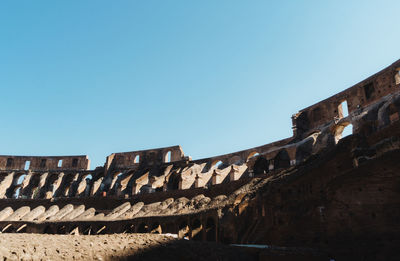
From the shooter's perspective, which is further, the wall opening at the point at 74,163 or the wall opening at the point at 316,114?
the wall opening at the point at 74,163

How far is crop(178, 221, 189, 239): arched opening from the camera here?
22016 mm

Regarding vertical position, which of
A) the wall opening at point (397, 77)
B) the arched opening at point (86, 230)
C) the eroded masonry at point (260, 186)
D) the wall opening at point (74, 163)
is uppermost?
the wall opening at point (397, 77)

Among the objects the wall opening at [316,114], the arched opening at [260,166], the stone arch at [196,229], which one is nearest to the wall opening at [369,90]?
the wall opening at [316,114]

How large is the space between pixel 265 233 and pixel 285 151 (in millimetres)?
13628

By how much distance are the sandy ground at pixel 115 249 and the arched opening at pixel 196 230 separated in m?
7.28

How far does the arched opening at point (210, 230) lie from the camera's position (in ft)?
67.7

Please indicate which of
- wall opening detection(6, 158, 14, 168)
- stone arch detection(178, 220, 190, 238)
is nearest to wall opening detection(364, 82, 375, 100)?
stone arch detection(178, 220, 190, 238)

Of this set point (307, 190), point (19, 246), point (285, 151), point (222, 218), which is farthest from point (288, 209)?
point (285, 151)

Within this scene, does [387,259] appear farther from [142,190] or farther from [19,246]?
[142,190]

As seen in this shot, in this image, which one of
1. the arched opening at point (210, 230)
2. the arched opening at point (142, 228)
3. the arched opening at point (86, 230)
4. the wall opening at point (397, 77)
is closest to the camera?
the arched opening at point (210, 230)

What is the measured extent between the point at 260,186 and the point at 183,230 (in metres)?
6.41

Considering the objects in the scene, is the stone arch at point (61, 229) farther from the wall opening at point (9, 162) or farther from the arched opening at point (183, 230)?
the wall opening at point (9, 162)

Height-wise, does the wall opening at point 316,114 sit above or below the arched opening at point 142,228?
above

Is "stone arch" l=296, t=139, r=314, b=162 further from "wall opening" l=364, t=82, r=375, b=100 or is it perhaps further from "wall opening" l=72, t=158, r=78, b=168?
"wall opening" l=72, t=158, r=78, b=168
